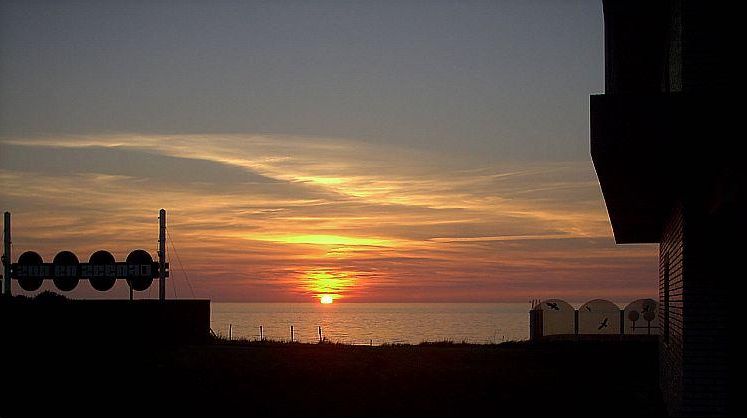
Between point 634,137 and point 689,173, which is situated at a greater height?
point 634,137

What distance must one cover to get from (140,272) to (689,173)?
1022 inches

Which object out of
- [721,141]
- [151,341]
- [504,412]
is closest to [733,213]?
[721,141]

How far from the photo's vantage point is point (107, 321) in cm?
2747

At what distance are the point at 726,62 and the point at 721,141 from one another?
1.98 meters

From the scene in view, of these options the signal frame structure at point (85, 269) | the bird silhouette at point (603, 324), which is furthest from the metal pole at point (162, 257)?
the bird silhouette at point (603, 324)

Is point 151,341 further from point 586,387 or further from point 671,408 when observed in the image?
point 671,408

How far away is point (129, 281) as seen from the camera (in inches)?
1309

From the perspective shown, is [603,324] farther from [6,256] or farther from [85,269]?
[6,256]

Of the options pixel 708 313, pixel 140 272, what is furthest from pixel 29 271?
pixel 708 313

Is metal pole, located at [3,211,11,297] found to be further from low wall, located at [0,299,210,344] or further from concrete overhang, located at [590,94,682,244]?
concrete overhang, located at [590,94,682,244]

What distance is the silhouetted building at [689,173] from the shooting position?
29.7 ft

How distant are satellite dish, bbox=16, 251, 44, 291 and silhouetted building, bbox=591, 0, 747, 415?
26443mm

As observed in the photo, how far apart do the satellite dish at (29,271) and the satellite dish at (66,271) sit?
0.73 meters

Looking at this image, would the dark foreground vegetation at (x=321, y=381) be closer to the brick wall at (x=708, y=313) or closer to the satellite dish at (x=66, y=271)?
the brick wall at (x=708, y=313)
